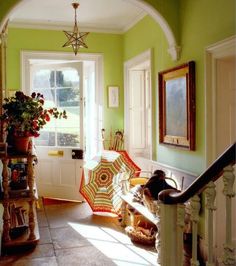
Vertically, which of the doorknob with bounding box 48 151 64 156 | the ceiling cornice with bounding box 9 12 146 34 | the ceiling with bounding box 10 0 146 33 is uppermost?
the ceiling with bounding box 10 0 146 33

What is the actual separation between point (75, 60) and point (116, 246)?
307 cm

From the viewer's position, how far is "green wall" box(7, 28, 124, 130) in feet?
17.3

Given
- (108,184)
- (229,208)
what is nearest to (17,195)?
(108,184)

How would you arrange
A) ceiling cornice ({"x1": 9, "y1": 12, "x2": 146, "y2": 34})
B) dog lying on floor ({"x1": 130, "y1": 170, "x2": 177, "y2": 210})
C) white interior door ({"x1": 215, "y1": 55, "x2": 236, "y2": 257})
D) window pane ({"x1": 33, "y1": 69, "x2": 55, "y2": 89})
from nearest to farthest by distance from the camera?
white interior door ({"x1": 215, "y1": 55, "x2": 236, "y2": 257}) → dog lying on floor ({"x1": 130, "y1": 170, "x2": 177, "y2": 210}) → ceiling cornice ({"x1": 9, "y1": 12, "x2": 146, "y2": 34}) → window pane ({"x1": 33, "y1": 69, "x2": 55, "y2": 89})

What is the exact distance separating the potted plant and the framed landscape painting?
142 cm

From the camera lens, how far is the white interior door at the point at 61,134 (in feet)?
A: 18.1

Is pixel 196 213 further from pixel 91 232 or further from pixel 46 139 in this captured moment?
pixel 46 139

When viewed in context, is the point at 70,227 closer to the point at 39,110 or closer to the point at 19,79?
the point at 39,110

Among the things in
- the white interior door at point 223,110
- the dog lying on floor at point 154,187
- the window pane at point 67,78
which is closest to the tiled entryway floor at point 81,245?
the dog lying on floor at point 154,187

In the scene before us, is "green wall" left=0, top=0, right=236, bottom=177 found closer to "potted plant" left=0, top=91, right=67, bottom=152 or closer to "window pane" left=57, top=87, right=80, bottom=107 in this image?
"window pane" left=57, top=87, right=80, bottom=107

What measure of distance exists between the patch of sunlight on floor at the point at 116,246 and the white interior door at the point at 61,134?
130cm

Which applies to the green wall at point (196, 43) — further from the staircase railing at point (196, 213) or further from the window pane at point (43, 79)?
the window pane at point (43, 79)

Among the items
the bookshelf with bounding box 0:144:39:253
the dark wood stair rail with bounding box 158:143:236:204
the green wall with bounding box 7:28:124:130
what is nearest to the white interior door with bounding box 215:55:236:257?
the dark wood stair rail with bounding box 158:143:236:204

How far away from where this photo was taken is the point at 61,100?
18.4 feet
